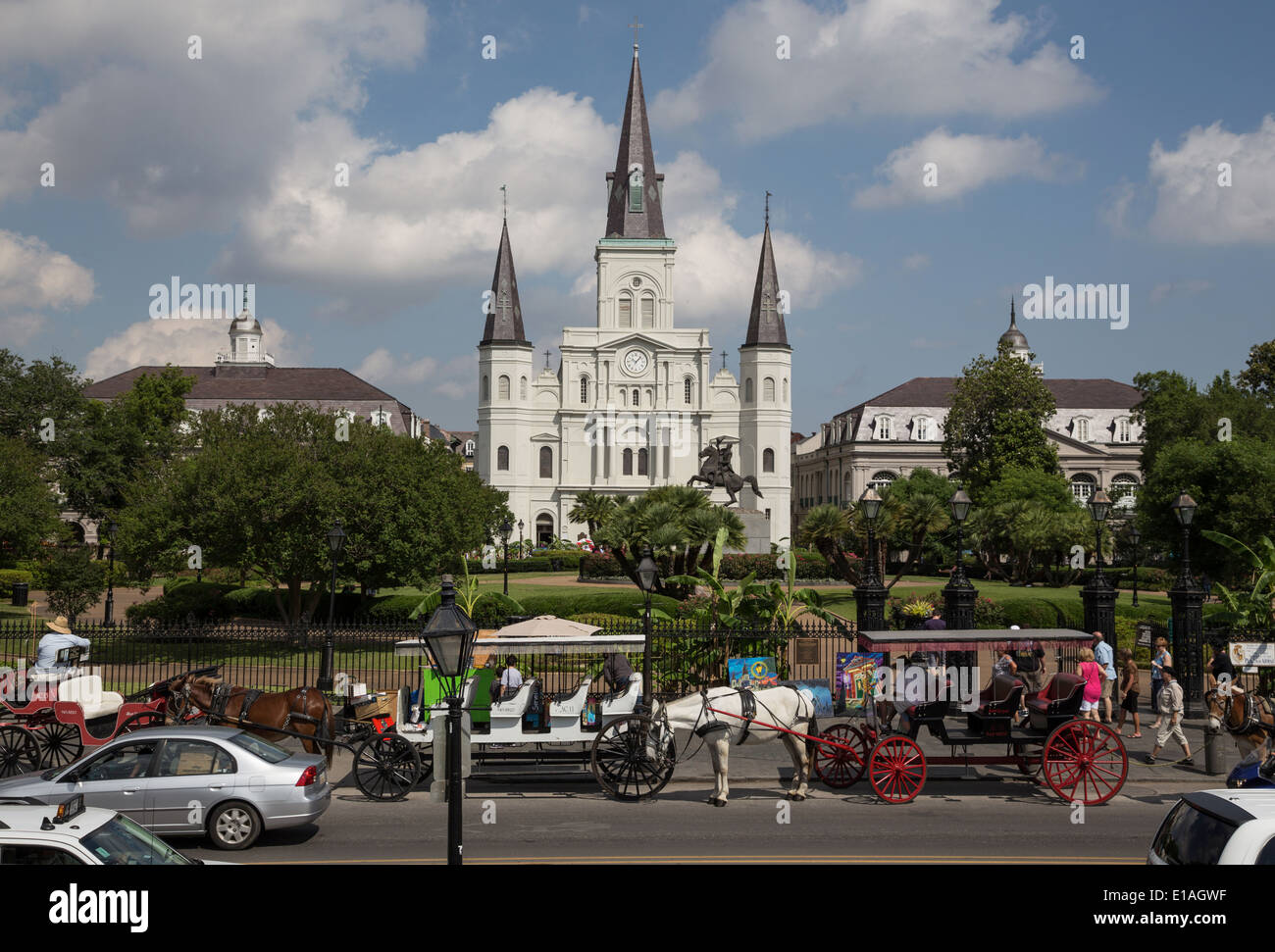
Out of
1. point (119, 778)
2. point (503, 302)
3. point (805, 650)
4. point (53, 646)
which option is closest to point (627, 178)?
point (503, 302)

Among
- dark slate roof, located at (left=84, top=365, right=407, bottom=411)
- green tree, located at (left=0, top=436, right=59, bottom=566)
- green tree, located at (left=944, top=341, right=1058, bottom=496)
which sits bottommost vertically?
green tree, located at (left=0, top=436, right=59, bottom=566)

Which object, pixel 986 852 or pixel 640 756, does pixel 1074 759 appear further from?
pixel 640 756

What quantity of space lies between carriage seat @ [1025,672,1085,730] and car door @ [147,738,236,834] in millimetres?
9285

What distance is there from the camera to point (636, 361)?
8988 centimetres

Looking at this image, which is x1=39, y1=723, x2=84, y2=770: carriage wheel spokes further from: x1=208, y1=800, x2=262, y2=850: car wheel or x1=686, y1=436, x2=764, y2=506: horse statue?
x1=686, y1=436, x2=764, y2=506: horse statue

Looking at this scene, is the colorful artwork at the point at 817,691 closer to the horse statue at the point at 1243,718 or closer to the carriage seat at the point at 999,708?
the carriage seat at the point at 999,708

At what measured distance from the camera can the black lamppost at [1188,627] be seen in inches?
784

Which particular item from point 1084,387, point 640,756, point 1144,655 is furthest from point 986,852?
point 1084,387

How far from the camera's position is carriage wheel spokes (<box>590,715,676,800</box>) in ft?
42.4

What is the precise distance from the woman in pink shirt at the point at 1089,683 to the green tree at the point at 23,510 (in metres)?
30.6

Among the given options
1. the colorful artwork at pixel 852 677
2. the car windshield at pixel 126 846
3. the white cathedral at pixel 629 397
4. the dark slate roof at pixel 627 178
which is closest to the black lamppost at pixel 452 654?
the car windshield at pixel 126 846

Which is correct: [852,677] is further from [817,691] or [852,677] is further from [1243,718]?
[1243,718]

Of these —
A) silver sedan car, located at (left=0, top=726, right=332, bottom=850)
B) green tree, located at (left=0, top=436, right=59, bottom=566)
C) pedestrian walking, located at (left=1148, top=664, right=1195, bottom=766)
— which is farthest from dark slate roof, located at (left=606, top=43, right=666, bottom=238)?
silver sedan car, located at (left=0, top=726, right=332, bottom=850)
